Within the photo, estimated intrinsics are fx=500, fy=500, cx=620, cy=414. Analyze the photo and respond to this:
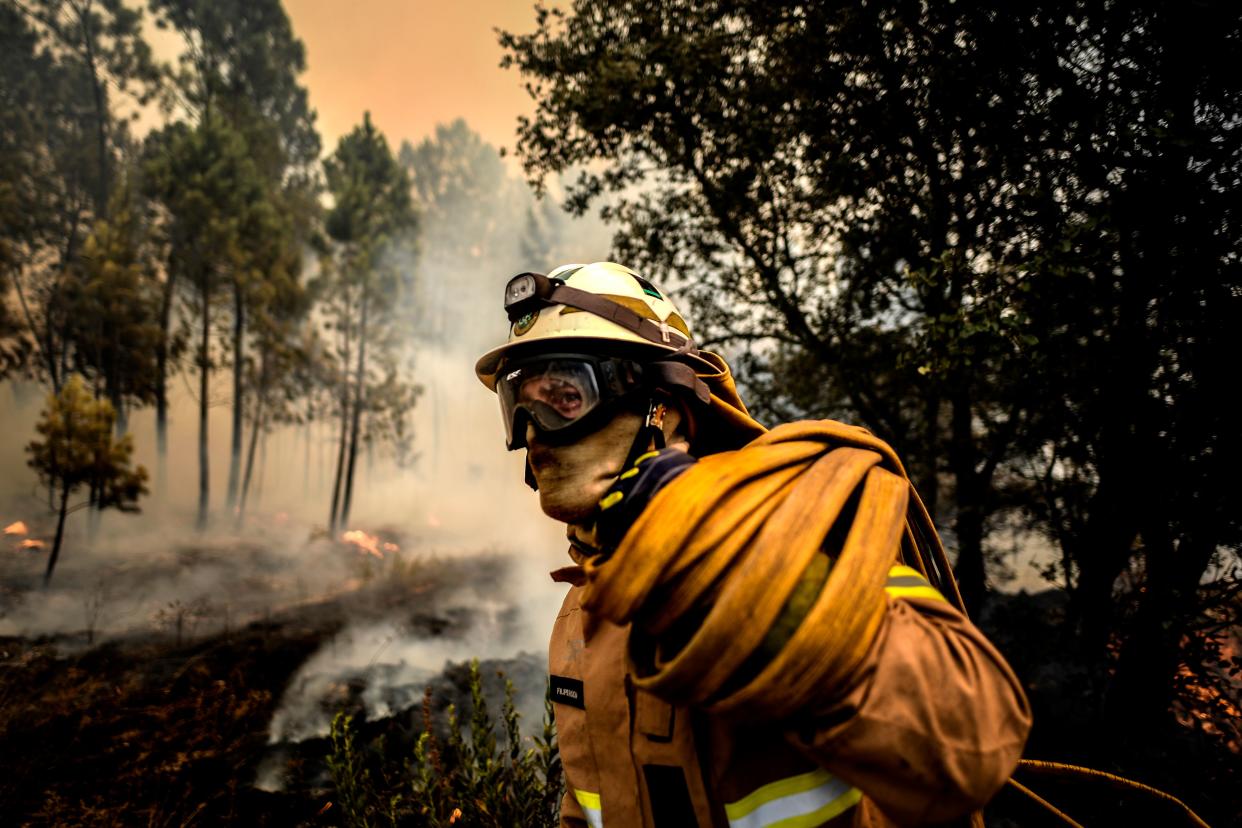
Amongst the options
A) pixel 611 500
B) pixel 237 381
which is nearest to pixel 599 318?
pixel 611 500

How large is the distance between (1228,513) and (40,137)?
1366 inches

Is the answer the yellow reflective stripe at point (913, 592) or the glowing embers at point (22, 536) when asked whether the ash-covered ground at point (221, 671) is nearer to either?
the glowing embers at point (22, 536)

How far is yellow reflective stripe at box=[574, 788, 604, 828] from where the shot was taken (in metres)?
1.53

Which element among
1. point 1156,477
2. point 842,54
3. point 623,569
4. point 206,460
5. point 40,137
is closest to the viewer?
point 623,569

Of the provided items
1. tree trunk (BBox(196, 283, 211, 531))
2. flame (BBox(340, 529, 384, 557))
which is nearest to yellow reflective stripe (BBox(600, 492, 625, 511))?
tree trunk (BBox(196, 283, 211, 531))

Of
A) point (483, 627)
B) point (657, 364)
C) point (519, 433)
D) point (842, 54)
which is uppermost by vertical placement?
point (842, 54)

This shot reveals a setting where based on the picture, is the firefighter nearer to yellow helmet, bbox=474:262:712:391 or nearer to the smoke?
yellow helmet, bbox=474:262:712:391

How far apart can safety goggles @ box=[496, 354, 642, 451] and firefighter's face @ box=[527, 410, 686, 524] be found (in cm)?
4

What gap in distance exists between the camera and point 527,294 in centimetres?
173

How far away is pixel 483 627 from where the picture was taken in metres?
15.0

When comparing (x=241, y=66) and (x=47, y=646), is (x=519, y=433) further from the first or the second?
(x=241, y=66)

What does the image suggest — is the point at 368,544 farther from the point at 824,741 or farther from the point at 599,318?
the point at 824,741

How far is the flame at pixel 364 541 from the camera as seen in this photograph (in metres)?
23.7

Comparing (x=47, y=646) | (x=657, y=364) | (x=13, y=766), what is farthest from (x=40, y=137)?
(x=657, y=364)
